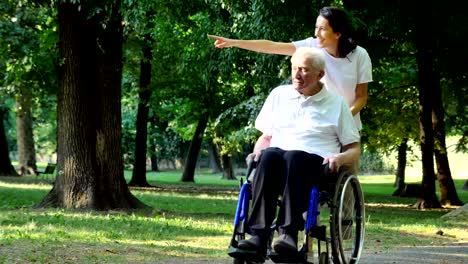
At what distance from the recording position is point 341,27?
6109mm

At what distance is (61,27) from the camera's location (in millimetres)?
13867

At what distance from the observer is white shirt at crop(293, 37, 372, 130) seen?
6.14 m

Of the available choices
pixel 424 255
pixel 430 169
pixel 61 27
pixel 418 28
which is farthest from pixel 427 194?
pixel 424 255

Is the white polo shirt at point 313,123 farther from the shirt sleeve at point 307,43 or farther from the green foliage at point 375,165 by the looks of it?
the green foliage at point 375,165

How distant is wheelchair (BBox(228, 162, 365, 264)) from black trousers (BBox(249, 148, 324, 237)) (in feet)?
0.21

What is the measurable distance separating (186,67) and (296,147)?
16536 mm

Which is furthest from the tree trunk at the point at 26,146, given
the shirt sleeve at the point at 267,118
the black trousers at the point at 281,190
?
the black trousers at the point at 281,190

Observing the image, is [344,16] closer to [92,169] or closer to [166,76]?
[92,169]

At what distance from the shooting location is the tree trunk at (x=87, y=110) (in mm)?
13805

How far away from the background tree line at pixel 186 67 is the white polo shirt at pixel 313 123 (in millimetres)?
7198

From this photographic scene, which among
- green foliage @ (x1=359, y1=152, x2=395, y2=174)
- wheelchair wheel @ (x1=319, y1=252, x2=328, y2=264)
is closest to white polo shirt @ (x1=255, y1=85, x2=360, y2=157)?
wheelchair wheel @ (x1=319, y1=252, x2=328, y2=264)

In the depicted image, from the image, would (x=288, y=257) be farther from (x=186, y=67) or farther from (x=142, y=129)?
(x=142, y=129)

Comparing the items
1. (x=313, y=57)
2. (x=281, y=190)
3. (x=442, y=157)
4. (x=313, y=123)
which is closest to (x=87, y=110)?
(x=313, y=123)

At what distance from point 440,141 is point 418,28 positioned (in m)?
4.43
